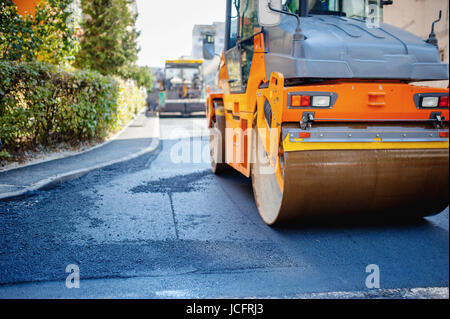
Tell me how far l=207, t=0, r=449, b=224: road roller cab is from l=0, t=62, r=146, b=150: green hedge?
5.39m

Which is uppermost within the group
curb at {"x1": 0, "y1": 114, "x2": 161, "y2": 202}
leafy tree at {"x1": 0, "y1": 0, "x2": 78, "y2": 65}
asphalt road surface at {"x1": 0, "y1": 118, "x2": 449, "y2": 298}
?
leafy tree at {"x1": 0, "y1": 0, "x2": 78, "y2": 65}

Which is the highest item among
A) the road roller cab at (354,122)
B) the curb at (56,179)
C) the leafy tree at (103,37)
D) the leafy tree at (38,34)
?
the leafy tree at (103,37)

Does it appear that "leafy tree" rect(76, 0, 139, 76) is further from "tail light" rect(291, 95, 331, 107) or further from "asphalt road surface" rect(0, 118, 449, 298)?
"tail light" rect(291, 95, 331, 107)

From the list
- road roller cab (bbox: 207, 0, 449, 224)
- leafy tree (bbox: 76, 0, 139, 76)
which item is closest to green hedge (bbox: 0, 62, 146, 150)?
road roller cab (bbox: 207, 0, 449, 224)

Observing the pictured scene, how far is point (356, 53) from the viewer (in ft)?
11.8

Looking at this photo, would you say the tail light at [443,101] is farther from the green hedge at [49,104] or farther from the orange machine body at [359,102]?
the green hedge at [49,104]

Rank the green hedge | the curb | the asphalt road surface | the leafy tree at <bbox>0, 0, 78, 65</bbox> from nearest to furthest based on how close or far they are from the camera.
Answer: the asphalt road surface, the curb, the green hedge, the leafy tree at <bbox>0, 0, 78, 65</bbox>

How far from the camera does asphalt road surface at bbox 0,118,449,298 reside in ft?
9.07

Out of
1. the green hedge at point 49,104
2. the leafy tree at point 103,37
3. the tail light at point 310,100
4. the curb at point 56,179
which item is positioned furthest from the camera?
the leafy tree at point 103,37

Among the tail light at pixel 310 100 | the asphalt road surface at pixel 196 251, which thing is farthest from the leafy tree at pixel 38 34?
the tail light at pixel 310 100

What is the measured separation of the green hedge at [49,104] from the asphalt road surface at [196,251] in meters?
2.44

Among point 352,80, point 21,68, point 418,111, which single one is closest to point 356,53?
point 352,80

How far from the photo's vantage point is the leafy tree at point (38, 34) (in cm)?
779

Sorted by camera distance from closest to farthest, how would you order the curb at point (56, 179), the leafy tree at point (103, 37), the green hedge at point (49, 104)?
the curb at point (56, 179), the green hedge at point (49, 104), the leafy tree at point (103, 37)
